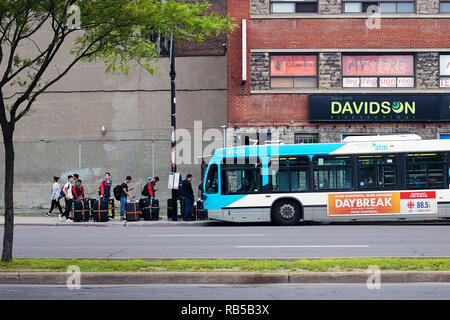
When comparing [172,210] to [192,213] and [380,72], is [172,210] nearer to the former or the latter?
[192,213]

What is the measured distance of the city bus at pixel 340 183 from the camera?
2022 cm

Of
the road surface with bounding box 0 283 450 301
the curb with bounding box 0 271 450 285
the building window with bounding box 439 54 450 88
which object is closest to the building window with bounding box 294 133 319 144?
the building window with bounding box 439 54 450 88

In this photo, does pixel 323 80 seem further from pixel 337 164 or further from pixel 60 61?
pixel 60 61

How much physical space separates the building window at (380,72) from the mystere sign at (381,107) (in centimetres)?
63

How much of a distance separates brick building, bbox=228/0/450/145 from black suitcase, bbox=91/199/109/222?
6853mm

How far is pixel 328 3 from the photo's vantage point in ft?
87.8

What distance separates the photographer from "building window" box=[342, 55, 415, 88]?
2684 cm

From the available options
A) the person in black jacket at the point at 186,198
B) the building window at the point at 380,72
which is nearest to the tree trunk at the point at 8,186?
the person in black jacket at the point at 186,198

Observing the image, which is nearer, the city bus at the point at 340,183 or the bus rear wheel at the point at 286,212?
the city bus at the point at 340,183

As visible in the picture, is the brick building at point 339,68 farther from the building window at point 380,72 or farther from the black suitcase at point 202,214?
the black suitcase at point 202,214

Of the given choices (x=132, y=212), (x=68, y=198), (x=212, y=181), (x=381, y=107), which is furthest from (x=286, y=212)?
(x=381, y=107)

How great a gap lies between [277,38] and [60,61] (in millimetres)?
11686

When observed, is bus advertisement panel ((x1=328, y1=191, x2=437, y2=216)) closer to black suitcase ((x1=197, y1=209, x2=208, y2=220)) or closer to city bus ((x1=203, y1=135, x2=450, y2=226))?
city bus ((x1=203, y1=135, x2=450, y2=226))
